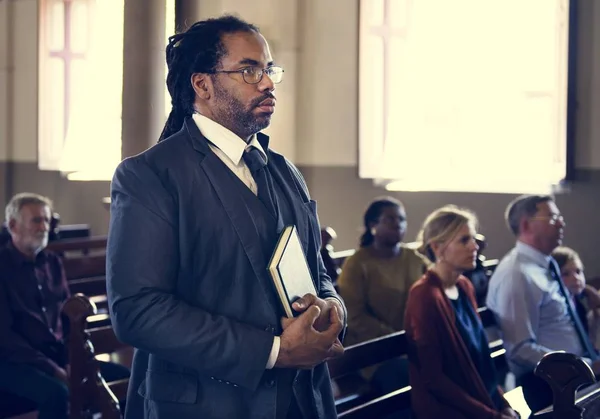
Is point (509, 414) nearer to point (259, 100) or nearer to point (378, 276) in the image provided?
point (378, 276)

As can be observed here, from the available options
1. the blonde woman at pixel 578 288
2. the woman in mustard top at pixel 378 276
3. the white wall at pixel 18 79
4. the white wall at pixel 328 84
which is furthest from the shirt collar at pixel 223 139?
the white wall at pixel 18 79

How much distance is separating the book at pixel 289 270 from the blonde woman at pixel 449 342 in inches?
56.7

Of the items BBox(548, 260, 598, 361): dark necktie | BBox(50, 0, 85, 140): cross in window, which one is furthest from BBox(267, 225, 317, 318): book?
BBox(50, 0, 85, 140): cross in window

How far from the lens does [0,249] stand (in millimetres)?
3959

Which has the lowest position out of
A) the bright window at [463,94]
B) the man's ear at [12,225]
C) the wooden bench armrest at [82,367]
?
the wooden bench armrest at [82,367]

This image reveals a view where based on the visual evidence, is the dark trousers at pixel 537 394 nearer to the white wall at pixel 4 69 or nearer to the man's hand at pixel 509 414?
the man's hand at pixel 509 414

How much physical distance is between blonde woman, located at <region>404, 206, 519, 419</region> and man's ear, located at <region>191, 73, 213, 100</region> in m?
1.59

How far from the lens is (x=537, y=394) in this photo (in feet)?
10.7

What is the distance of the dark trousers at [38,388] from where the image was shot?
357cm

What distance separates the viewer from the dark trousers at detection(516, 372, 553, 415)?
3.22 metres

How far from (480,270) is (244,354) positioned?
3.24m

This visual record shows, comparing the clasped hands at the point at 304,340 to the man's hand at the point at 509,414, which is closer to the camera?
the clasped hands at the point at 304,340

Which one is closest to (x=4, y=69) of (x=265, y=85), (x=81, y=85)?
(x=81, y=85)

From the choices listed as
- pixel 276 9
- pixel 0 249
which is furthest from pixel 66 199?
pixel 0 249
